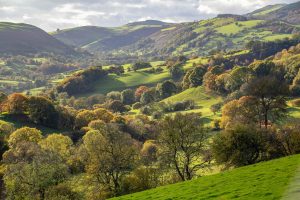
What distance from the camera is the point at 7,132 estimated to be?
123 metres

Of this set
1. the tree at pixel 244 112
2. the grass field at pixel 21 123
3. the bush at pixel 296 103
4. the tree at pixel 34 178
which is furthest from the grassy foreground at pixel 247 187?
the grass field at pixel 21 123

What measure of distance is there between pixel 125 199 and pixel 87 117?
353ft

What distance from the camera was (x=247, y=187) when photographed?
37.3 metres

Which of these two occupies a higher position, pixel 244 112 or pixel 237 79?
pixel 244 112

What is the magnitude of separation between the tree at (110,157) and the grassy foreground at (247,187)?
12.7 metres

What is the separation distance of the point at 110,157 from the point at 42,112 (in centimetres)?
9422

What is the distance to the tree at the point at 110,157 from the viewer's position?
197ft

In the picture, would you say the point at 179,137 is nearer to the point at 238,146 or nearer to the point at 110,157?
the point at 238,146

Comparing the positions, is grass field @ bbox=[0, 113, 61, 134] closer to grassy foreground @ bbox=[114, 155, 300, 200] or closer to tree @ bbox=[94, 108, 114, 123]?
tree @ bbox=[94, 108, 114, 123]

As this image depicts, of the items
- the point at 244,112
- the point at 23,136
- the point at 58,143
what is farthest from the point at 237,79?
the point at 23,136

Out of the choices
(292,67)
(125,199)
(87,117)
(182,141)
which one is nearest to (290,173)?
(125,199)

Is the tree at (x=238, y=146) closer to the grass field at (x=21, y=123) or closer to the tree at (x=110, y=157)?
the tree at (x=110, y=157)

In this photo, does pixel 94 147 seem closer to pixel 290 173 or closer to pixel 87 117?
pixel 290 173

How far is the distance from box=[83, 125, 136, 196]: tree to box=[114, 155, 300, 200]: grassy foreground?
12.7 meters
